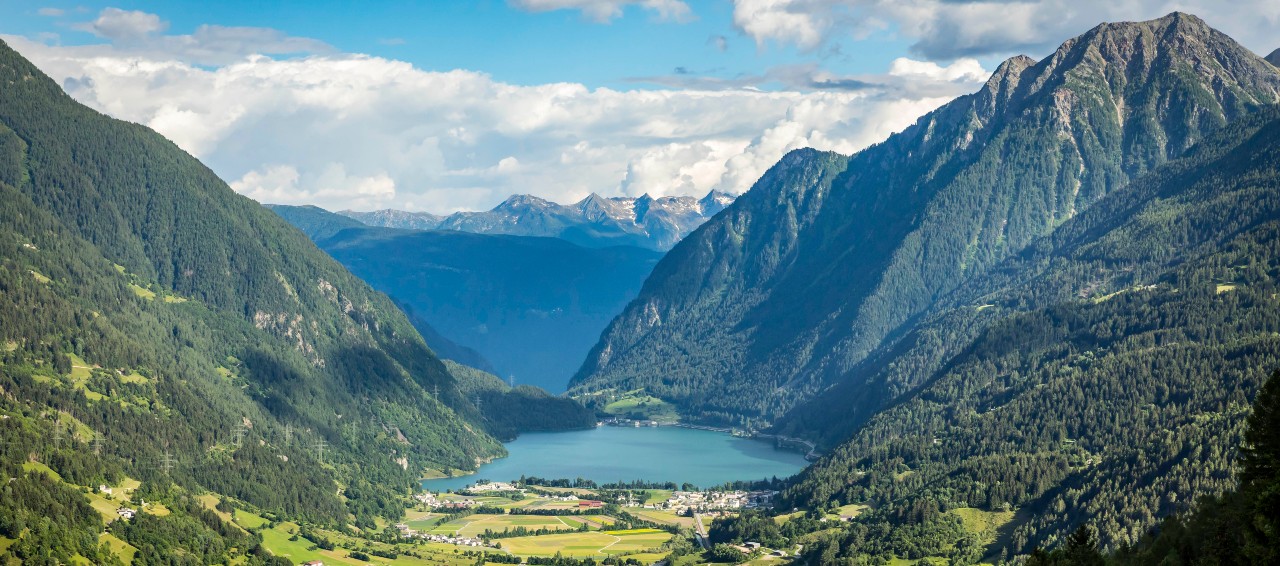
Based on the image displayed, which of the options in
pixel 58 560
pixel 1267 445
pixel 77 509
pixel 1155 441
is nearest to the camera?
pixel 1267 445

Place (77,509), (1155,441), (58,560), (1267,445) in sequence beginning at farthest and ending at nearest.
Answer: (1155,441) → (77,509) → (58,560) → (1267,445)

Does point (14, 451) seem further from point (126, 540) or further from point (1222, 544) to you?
point (1222, 544)

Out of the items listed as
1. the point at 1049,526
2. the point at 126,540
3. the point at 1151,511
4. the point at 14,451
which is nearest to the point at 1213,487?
the point at 1151,511

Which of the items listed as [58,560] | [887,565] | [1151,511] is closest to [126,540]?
[58,560]

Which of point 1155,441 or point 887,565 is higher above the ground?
point 1155,441

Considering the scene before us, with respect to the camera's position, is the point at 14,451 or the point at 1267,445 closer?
the point at 1267,445

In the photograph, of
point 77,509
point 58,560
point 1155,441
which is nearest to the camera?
point 58,560

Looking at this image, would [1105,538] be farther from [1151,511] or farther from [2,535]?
[2,535]

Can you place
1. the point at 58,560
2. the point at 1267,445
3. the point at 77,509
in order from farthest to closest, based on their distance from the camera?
the point at 77,509 < the point at 58,560 < the point at 1267,445

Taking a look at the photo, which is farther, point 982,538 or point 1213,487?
point 982,538

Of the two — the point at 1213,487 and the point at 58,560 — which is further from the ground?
the point at 1213,487
